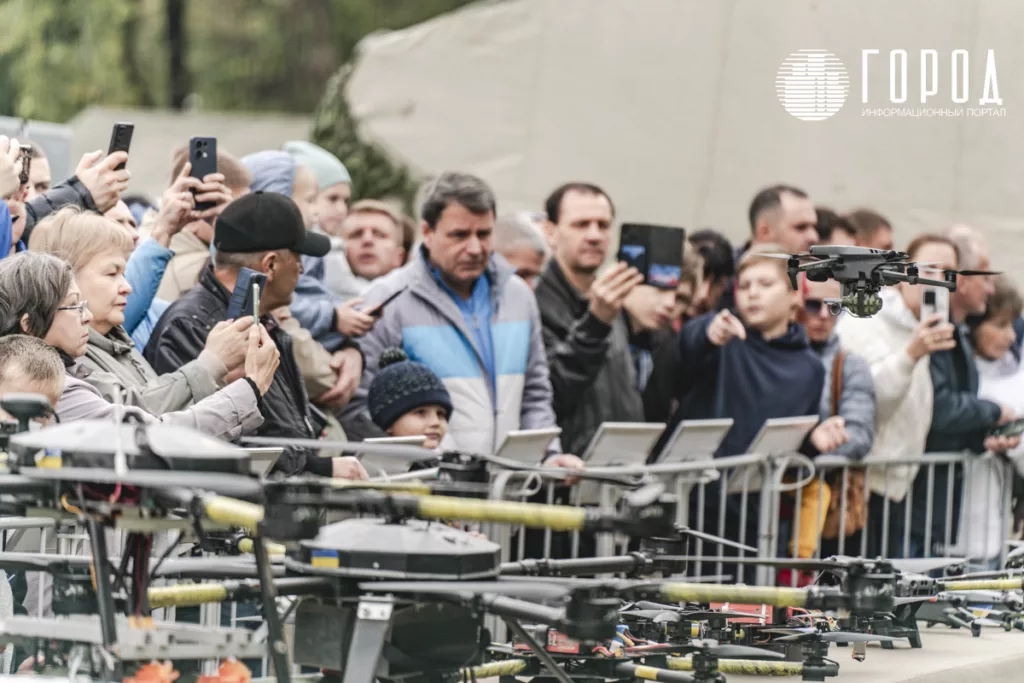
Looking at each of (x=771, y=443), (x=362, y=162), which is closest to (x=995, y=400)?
(x=771, y=443)

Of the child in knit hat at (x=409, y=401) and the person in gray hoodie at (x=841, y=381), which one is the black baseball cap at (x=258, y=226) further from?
the person in gray hoodie at (x=841, y=381)

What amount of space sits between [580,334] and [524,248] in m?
1.31

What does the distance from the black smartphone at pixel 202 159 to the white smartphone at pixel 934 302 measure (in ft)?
12.7

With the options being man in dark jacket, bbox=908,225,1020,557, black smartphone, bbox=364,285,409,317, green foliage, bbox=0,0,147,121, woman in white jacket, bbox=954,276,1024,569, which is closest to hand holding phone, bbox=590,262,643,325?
black smartphone, bbox=364,285,409,317

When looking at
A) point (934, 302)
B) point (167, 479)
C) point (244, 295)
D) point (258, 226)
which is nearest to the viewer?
point (167, 479)

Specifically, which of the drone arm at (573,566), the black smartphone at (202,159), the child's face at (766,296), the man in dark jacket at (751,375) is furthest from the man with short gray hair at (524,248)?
the drone arm at (573,566)

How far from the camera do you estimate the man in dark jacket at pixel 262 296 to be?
6.63 metres

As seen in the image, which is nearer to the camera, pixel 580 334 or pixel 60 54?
pixel 580 334

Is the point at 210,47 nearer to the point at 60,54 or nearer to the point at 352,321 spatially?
the point at 60,54

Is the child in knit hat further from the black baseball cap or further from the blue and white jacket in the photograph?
the black baseball cap

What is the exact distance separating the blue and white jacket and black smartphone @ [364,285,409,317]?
0.05ft

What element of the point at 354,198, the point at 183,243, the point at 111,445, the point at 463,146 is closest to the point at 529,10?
the point at 463,146

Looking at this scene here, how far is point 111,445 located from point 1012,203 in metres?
10.6

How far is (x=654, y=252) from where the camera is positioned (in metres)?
8.51
